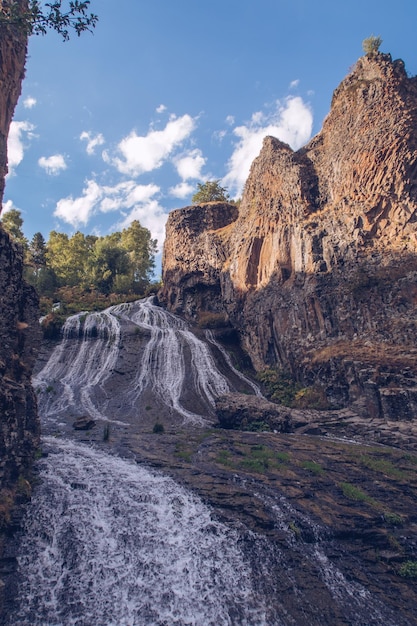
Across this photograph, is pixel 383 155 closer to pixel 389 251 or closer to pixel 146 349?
pixel 389 251

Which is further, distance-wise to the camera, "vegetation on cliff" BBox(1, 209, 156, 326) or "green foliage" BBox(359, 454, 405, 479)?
"vegetation on cliff" BBox(1, 209, 156, 326)

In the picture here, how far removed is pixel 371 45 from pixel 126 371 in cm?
3107

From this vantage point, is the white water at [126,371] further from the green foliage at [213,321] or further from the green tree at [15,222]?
the green tree at [15,222]

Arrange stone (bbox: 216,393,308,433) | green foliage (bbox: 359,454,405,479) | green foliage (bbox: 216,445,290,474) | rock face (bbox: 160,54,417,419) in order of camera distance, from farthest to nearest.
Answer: rock face (bbox: 160,54,417,419) → stone (bbox: 216,393,308,433) → green foliage (bbox: 359,454,405,479) → green foliage (bbox: 216,445,290,474)

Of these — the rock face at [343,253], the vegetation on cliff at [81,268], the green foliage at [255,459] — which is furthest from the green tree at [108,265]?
the green foliage at [255,459]

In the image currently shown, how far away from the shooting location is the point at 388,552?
927 centimetres

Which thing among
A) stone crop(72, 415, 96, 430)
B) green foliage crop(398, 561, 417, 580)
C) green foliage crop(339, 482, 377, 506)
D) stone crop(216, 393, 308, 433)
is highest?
stone crop(216, 393, 308, 433)

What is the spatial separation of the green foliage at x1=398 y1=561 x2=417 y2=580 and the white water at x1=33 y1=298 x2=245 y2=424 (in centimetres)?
1321

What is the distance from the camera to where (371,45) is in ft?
97.2

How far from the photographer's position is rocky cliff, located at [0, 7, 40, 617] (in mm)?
9406

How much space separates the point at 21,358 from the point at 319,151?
29380 mm

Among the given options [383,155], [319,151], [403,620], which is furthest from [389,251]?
[403,620]

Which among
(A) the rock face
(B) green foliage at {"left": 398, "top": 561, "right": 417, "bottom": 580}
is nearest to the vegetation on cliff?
(A) the rock face

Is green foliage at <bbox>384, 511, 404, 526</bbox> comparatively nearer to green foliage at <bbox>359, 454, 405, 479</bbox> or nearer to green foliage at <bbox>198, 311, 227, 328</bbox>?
green foliage at <bbox>359, 454, 405, 479</bbox>
